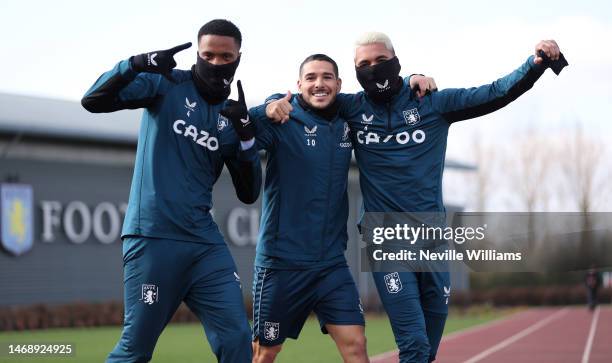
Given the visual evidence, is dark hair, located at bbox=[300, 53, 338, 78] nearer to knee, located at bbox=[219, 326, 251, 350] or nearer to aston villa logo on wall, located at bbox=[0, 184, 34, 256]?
knee, located at bbox=[219, 326, 251, 350]

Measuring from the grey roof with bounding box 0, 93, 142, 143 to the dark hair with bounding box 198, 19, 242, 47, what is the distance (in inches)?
754

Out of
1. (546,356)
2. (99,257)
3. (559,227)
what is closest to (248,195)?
(559,227)

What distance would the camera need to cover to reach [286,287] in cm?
732

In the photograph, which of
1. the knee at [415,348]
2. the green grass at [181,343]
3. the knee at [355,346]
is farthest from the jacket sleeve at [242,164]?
the green grass at [181,343]

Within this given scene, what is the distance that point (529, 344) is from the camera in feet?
66.6

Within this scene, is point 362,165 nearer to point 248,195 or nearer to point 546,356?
point 248,195

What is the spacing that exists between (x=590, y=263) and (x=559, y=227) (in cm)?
53

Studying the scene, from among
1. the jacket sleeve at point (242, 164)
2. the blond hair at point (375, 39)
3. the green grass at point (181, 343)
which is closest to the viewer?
the jacket sleeve at point (242, 164)

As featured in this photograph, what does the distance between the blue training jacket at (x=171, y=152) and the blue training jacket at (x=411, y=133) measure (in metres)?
1.05

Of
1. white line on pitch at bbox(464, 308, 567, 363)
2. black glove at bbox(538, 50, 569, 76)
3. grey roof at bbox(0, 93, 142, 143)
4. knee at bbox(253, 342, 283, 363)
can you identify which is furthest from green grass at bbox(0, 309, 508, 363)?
black glove at bbox(538, 50, 569, 76)

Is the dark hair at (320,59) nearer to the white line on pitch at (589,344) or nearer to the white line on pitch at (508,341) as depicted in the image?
the white line on pitch at (508,341)

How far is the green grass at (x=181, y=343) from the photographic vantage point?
50.8ft

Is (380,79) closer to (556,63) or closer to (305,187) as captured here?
(305,187)

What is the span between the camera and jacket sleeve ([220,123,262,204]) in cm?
646
